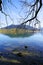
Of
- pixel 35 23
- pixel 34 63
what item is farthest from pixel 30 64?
pixel 35 23

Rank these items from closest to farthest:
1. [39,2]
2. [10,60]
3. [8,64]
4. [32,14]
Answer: [39,2]
[32,14]
[8,64]
[10,60]

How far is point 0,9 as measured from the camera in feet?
21.6

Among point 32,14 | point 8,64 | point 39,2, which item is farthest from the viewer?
point 8,64

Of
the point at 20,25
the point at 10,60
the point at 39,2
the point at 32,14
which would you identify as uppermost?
the point at 39,2

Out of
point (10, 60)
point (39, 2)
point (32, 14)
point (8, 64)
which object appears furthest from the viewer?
point (10, 60)

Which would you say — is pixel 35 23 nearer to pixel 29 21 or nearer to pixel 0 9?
pixel 29 21

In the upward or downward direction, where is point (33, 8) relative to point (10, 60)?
upward

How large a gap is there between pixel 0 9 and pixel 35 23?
4.66 feet

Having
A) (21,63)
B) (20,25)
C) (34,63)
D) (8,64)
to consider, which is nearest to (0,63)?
(8,64)

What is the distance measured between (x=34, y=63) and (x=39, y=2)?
37.6 ft

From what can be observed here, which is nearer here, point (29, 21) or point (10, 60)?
point (29, 21)

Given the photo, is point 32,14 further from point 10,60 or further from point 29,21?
point 10,60

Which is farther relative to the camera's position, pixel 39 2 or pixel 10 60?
pixel 10 60

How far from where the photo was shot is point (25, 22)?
6.47m
